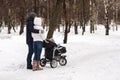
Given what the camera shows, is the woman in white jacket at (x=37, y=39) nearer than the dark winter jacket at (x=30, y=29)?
Result: Yes

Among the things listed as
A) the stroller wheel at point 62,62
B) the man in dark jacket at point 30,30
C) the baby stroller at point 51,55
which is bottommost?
the stroller wheel at point 62,62

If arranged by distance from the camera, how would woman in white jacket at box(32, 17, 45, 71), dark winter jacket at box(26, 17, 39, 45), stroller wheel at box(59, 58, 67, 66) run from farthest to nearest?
stroller wheel at box(59, 58, 67, 66)
dark winter jacket at box(26, 17, 39, 45)
woman in white jacket at box(32, 17, 45, 71)

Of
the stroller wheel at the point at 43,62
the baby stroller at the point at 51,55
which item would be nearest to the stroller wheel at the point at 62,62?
the baby stroller at the point at 51,55

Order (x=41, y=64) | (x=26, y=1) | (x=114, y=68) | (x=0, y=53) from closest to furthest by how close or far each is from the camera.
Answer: (x=114, y=68)
(x=41, y=64)
(x=0, y=53)
(x=26, y=1)

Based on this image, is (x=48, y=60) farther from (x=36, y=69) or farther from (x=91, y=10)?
(x=91, y=10)

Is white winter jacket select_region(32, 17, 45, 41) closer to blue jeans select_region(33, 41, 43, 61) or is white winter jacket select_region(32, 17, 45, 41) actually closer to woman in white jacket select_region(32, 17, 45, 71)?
woman in white jacket select_region(32, 17, 45, 71)

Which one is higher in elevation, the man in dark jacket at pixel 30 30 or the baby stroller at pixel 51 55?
the man in dark jacket at pixel 30 30

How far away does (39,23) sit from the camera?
13.4 meters

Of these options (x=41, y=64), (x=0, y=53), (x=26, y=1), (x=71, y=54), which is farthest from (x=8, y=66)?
(x=26, y=1)

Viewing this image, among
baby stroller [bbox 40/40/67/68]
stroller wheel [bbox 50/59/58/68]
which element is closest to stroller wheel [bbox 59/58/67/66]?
baby stroller [bbox 40/40/67/68]

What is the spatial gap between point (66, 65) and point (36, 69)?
1.71m

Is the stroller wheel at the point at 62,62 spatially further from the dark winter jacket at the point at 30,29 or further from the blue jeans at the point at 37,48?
the dark winter jacket at the point at 30,29

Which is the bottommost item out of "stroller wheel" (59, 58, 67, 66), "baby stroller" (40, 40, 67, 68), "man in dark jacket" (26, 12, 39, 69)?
"stroller wheel" (59, 58, 67, 66)

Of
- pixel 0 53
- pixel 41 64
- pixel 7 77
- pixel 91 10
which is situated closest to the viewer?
pixel 7 77
